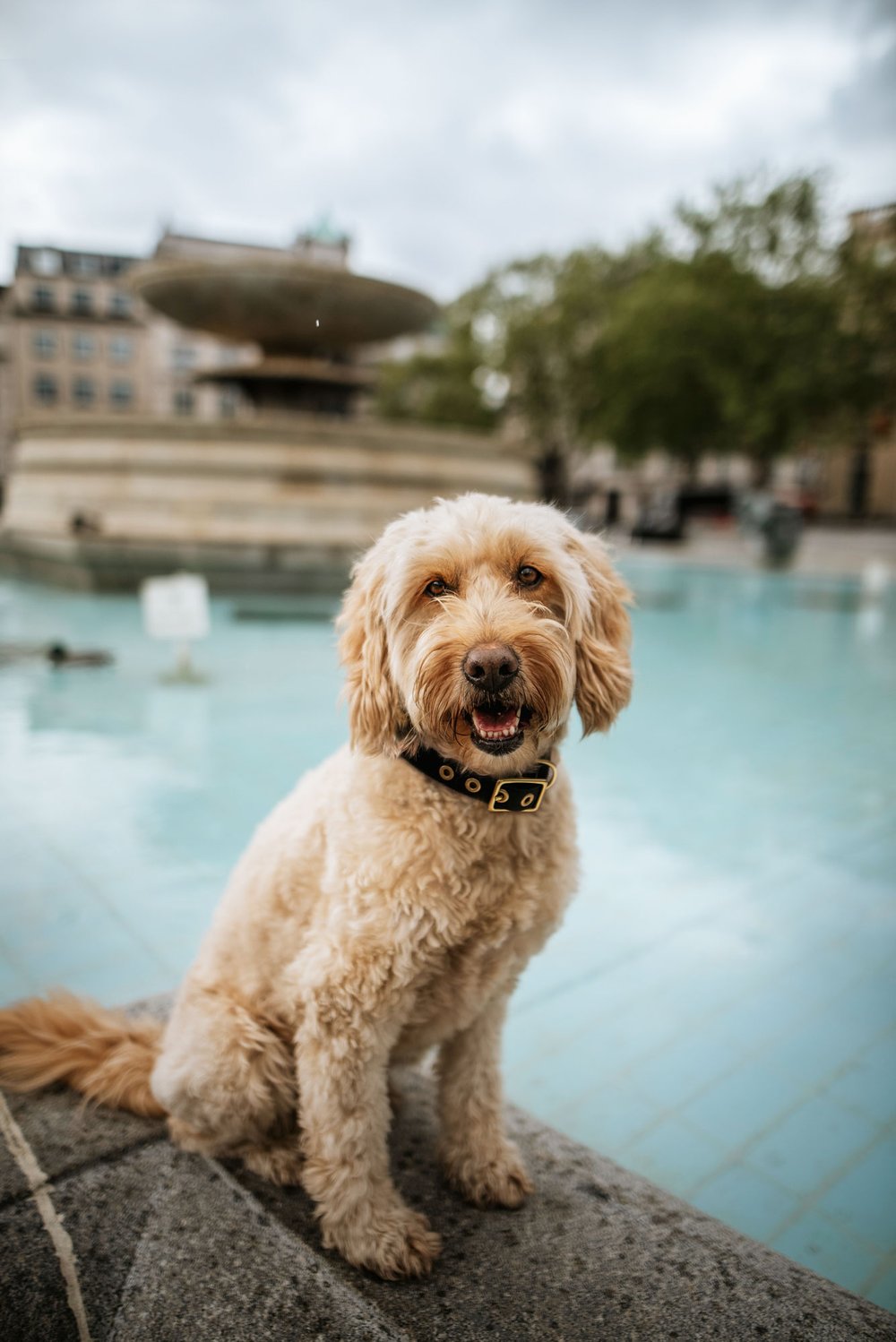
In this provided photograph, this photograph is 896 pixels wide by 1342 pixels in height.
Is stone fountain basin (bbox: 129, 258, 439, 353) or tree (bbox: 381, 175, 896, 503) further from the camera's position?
tree (bbox: 381, 175, 896, 503)

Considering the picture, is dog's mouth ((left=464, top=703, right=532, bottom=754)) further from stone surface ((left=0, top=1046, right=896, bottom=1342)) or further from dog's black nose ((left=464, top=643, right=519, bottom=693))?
stone surface ((left=0, top=1046, right=896, bottom=1342))

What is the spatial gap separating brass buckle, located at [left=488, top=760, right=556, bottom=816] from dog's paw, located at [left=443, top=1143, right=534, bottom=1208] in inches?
39.4

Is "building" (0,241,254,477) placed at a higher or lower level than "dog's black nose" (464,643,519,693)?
higher

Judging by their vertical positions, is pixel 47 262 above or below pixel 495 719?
above

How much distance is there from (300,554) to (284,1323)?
38.1 ft

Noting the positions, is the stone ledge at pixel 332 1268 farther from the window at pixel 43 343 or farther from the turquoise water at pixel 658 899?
the window at pixel 43 343

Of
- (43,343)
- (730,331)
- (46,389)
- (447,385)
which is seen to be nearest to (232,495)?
(730,331)

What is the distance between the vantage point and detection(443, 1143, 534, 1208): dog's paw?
2.06 meters

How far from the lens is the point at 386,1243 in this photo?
183cm

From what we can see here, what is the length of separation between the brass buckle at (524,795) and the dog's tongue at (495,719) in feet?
0.48

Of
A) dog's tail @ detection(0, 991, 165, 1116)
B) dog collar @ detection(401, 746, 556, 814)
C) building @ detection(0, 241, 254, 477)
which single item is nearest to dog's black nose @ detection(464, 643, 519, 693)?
dog collar @ detection(401, 746, 556, 814)

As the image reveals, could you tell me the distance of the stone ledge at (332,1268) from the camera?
155 cm

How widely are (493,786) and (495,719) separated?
0.58ft

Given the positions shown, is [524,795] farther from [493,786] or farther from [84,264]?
[84,264]
